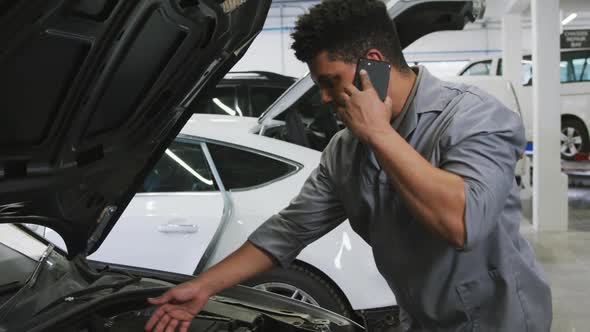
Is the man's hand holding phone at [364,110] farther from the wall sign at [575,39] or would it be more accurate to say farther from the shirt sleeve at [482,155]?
the wall sign at [575,39]

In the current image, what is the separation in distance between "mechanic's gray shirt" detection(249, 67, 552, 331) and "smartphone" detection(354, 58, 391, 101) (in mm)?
116

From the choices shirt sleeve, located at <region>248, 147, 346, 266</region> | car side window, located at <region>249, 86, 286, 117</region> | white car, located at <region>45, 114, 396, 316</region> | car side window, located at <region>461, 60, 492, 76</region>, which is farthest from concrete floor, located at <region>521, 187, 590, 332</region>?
car side window, located at <region>461, 60, 492, 76</region>

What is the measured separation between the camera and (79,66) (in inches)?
51.7

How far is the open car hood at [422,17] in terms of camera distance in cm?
347

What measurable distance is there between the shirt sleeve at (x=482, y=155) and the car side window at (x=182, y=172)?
2.08 m

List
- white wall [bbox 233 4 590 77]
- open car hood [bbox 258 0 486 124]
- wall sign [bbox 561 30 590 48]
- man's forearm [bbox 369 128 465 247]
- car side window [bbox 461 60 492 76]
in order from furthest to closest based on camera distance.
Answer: white wall [bbox 233 4 590 77] < car side window [bbox 461 60 492 76] < wall sign [bbox 561 30 590 48] < open car hood [bbox 258 0 486 124] < man's forearm [bbox 369 128 465 247]

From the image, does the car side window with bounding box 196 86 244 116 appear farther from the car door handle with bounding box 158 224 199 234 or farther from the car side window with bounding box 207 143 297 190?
the car door handle with bounding box 158 224 199 234

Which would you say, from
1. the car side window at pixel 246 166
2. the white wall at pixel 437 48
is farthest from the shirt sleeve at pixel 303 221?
the white wall at pixel 437 48

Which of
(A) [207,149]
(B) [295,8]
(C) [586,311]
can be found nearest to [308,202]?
(A) [207,149]

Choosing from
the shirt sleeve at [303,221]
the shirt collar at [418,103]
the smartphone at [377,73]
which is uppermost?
the smartphone at [377,73]

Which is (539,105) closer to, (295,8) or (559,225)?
(559,225)

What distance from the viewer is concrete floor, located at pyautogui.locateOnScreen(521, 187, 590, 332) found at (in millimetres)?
3840

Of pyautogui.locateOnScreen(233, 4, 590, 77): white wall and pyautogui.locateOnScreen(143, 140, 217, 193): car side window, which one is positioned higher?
pyautogui.locateOnScreen(143, 140, 217, 193): car side window

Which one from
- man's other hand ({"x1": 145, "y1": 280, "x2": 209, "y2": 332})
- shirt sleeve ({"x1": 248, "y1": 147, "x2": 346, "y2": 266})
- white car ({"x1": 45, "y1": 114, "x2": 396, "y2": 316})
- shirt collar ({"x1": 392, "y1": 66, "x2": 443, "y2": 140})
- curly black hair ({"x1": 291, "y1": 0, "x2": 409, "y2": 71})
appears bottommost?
white car ({"x1": 45, "y1": 114, "x2": 396, "y2": 316})
